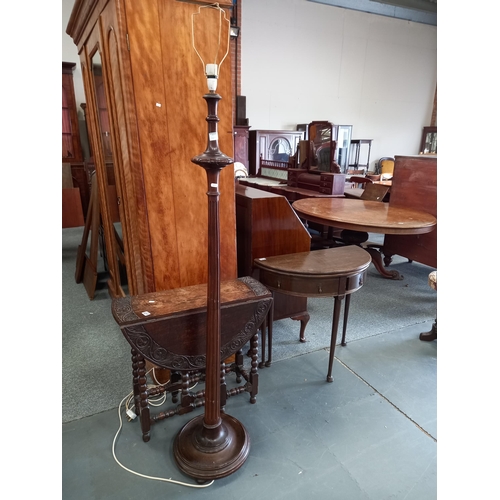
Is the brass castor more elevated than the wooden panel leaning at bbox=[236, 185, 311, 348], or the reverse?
the wooden panel leaning at bbox=[236, 185, 311, 348]

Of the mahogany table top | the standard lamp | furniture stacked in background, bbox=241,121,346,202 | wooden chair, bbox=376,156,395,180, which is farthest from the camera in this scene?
wooden chair, bbox=376,156,395,180

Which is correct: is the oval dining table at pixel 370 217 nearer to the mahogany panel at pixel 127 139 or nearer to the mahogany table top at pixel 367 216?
the mahogany table top at pixel 367 216

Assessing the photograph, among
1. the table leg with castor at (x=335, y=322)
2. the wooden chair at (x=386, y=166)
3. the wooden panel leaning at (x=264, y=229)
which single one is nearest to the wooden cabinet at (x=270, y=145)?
the wooden chair at (x=386, y=166)

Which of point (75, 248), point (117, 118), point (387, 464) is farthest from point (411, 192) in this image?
point (75, 248)

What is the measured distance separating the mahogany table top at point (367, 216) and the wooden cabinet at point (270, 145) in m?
3.36

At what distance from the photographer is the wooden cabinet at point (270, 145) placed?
672cm

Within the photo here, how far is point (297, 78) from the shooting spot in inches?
289

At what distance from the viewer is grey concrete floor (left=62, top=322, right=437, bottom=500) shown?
1.41m

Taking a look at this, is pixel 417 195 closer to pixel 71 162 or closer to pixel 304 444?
pixel 304 444

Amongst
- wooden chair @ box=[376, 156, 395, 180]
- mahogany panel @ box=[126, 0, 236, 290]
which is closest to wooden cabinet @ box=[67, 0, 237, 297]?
mahogany panel @ box=[126, 0, 236, 290]

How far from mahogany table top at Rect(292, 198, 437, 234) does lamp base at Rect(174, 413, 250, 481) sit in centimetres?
176

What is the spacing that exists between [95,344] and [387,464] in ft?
6.24

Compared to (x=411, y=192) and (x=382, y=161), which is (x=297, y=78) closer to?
(x=382, y=161)

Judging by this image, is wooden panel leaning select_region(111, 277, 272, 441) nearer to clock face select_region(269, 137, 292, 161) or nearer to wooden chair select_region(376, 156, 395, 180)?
clock face select_region(269, 137, 292, 161)
